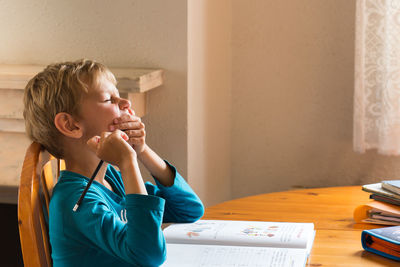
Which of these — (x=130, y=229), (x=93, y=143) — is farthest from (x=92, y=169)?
(x=130, y=229)

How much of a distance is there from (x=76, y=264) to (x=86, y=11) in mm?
1156

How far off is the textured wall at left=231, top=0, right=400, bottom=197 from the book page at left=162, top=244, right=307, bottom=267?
1.35m

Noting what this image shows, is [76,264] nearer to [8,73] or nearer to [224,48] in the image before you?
[8,73]

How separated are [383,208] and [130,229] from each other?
664mm

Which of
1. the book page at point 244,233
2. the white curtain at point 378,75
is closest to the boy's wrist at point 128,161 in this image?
the book page at point 244,233

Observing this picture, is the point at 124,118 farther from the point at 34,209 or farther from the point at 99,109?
the point at 34,209

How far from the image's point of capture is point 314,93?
2.44m

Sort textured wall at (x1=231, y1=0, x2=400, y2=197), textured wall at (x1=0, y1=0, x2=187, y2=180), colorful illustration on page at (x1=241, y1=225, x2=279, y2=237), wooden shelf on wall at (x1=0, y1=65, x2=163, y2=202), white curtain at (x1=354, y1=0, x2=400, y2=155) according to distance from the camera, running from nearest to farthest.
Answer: colorful illustration on page at (x1=241, y1=225, x2=279, y2=237) < wooden shelf on wall at (x1=0, y1=65, x2=163, y2=202) < textured wall at (x1=0, y1=0, x2=187, y2=180) < white curtain at (x1=354, y1=0, x2=400, y2=155) < textured wall at (x1=231, y1=0, x2=400, y2=197)

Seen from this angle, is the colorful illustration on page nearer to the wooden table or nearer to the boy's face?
the wooden table

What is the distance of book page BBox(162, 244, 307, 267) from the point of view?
3.60 feet

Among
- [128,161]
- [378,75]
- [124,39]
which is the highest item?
[124,39]

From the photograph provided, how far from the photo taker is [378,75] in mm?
2201

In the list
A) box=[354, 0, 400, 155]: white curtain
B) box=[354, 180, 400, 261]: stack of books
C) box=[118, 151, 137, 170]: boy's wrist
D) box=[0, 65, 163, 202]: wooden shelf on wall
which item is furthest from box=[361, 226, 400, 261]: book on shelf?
box=[354, 0, 400, 155]: white curtain

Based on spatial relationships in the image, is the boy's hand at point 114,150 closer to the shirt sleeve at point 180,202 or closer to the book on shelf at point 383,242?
the shirt sleeve at point 180,202
